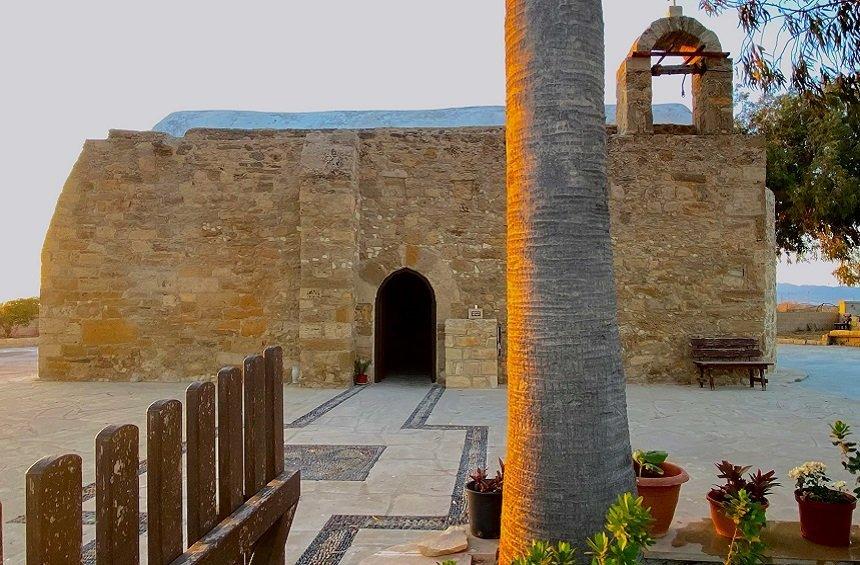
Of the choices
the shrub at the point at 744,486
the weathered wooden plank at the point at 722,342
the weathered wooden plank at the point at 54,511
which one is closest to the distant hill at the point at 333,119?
the weathered wooden plank at the point at 722,342

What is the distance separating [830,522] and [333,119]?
18.7 metres

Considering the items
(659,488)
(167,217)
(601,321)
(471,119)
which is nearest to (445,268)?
(167,217)

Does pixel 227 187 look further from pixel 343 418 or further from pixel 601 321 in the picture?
pixel 601 321

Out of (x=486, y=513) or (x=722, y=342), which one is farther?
(x=722, y=342)

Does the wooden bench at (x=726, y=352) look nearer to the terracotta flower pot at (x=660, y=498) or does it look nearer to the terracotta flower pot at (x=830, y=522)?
the terracotta flower pot at (x=830, y=522)

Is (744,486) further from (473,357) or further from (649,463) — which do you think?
(473,357)

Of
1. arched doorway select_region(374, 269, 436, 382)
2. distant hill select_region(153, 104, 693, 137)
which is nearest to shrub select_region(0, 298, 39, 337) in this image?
distant hill select_region(153, 104, 693, 137)

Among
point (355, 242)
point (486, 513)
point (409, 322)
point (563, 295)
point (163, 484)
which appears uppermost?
point (355, 242)

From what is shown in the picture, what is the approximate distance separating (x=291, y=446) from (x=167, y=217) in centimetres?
575

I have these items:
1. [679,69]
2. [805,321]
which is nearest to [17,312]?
[679,69]

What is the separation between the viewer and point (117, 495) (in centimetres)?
141

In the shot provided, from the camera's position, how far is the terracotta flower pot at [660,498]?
9.80 ft

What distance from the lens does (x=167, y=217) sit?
9844 mm

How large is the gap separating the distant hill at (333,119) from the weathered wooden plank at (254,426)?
17.1m
